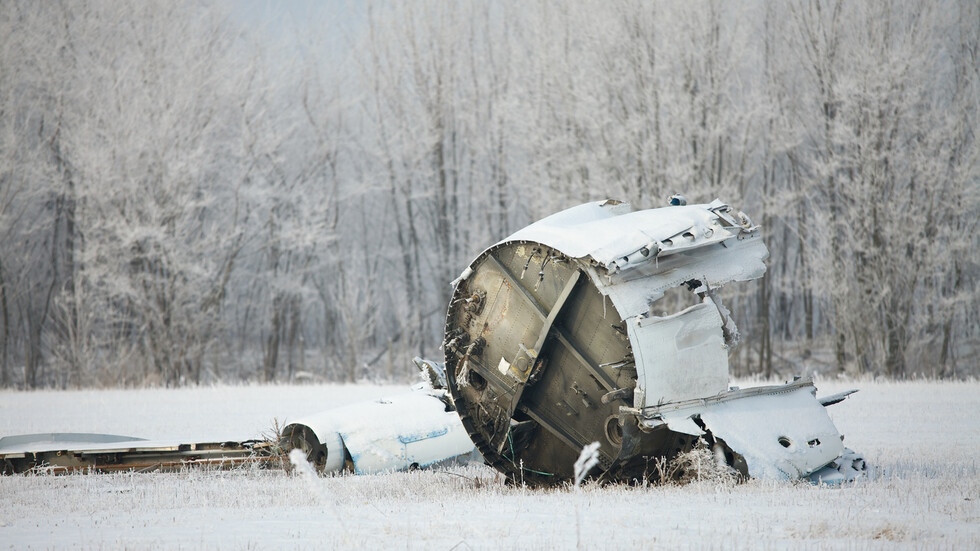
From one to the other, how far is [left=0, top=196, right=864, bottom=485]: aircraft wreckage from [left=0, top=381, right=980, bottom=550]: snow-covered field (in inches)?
16.6

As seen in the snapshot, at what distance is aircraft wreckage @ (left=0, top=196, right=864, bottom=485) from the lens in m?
7.80

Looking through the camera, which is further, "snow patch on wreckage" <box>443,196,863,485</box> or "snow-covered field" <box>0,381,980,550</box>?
"snow patch on wreckage" <box>443,196,863,485</box>

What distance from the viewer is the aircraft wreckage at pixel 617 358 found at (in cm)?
780

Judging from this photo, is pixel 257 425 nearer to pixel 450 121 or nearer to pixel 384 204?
pixel 450 121

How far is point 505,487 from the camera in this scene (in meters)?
8.86

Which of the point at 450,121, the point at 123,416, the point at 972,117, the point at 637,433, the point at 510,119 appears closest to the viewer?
the point at 637,433

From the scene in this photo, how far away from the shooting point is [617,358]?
26.6 feet

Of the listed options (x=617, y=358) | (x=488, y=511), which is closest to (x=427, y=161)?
(x=617, y=358)

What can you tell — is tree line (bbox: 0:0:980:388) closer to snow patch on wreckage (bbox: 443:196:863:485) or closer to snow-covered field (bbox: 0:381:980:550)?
snow-covered field (bbox: 0:381:980:550)

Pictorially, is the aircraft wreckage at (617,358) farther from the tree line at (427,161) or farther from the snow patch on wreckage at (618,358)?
the tree line at (427,161)

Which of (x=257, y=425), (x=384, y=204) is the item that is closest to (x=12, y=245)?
(x=384, y=204)

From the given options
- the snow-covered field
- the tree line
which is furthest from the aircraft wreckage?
the tree line

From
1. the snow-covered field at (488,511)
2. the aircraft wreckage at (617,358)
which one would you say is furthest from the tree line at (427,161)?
the aircraft wreckage at (617,358)

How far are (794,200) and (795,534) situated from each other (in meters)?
25.3
